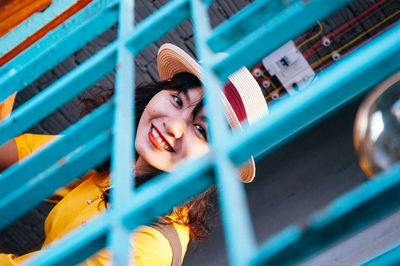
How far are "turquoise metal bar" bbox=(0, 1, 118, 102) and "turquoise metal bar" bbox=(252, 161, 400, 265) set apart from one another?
70 cm

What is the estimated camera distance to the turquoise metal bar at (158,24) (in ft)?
2.50

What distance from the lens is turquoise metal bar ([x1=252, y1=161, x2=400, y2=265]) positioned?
0.36 meters

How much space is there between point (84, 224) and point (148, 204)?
28.4 inches

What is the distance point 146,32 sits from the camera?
77 cm

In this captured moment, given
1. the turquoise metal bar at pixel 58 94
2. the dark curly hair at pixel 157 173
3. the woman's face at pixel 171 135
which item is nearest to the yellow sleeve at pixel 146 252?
the dark curly hair at pixel 157 173

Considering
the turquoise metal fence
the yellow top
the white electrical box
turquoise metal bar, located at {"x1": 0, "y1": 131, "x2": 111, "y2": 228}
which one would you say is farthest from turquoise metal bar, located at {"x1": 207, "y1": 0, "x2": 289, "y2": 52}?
the white electrical box

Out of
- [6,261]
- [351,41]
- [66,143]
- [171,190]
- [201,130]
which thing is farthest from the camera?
[351,41]

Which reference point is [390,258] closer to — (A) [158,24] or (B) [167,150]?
(A) [158,24]

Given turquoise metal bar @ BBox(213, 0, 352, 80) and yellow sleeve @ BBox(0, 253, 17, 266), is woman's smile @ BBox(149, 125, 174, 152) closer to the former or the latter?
yellow sleeve @ BBox(0, 253, 17, 266)

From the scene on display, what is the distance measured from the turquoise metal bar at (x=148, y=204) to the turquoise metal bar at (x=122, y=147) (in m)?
0.02

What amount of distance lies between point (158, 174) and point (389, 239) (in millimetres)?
1100

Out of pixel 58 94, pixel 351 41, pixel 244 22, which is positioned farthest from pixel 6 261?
pixel 351 41

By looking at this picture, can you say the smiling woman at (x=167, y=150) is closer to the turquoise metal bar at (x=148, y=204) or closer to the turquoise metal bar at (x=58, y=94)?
the turquoise metal bar at (x=58, y=94)

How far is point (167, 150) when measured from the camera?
1.22 meters
